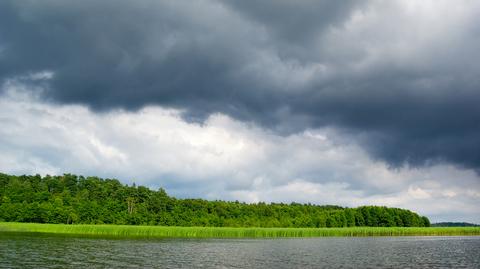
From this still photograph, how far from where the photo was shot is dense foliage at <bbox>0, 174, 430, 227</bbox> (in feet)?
470

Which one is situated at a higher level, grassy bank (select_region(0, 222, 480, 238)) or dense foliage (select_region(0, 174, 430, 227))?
dense foliage (select_region(0, 174, 430, 227))

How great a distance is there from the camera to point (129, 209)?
173750 millimetres

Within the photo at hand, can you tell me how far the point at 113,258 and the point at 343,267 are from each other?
2267 cm

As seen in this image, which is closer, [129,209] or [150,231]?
[150,231]

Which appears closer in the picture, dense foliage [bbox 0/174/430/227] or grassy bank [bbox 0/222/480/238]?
grassy bank [bbox 0/222/480/238]

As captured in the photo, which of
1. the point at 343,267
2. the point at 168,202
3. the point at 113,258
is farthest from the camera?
the point at 168,202

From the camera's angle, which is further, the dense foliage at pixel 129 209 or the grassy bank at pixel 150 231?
the dense foliage at pixel 129 209

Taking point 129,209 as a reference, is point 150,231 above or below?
below

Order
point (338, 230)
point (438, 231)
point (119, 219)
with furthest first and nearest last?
point (119, 219), point (438, 231), point (338, 230)

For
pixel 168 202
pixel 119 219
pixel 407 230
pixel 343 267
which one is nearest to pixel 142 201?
pixel 168 202

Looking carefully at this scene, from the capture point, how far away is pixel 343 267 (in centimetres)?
4241

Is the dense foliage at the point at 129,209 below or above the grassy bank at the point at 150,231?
above

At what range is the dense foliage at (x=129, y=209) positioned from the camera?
143125mm

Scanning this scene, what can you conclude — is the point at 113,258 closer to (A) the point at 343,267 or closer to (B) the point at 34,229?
(A) the point at 343,267
